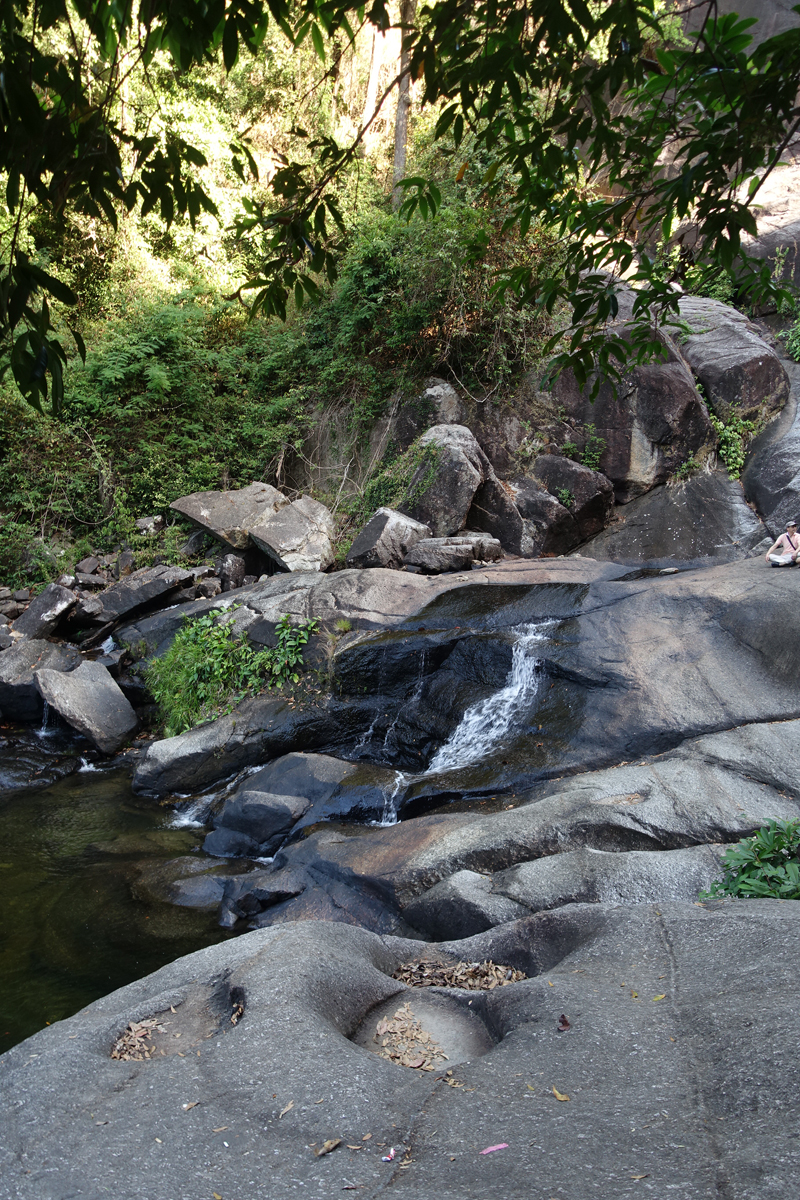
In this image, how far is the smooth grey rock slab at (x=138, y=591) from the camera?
11805mm

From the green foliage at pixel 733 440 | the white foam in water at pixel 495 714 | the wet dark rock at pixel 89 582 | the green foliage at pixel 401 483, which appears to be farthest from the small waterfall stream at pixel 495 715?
the wet dark rock at pixel 89 582

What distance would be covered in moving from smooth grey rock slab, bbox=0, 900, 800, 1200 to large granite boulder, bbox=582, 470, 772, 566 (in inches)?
389

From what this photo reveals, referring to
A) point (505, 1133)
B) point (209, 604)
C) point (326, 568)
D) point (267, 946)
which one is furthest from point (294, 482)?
point (505, 1133)

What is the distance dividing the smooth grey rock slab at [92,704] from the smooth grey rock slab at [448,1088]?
7.04 meters

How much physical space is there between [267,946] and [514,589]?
6.42 metres

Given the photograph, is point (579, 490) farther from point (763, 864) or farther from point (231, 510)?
point (763, 864)

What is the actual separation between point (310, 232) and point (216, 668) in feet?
23.4

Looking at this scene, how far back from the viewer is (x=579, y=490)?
13.2 meters

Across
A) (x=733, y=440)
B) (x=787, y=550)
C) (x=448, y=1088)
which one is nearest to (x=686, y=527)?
(x=733, y=440)

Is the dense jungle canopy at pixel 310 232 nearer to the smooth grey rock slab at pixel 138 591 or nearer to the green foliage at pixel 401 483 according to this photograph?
the green foliage at pixel 401 483

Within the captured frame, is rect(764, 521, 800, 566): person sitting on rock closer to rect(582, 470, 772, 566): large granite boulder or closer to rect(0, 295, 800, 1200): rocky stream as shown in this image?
rect(0, 295, 800, 1200): rocky stream

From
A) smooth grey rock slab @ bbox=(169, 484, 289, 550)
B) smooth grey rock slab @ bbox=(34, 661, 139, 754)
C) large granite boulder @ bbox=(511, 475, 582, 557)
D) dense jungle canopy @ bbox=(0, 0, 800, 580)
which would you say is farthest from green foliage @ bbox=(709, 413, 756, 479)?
smooth grey rock slab @ bbox=(34, 661, 139, 754)

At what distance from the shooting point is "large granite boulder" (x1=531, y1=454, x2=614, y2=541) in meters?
13.2

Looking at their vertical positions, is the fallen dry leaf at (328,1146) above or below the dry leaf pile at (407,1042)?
above
